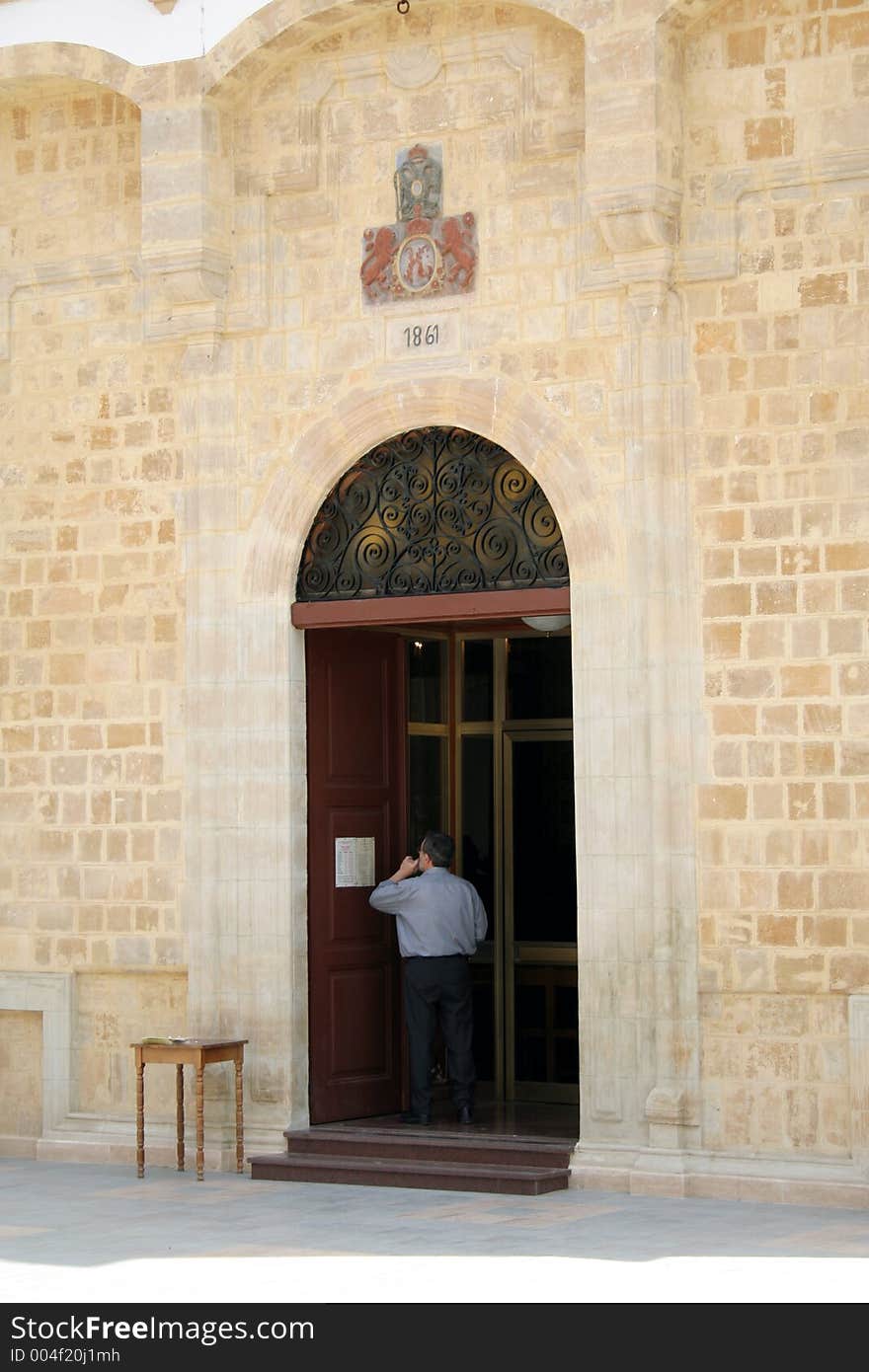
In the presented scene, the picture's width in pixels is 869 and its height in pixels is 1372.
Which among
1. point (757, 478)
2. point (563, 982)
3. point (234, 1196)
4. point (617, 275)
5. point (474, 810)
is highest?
point (617, 275)

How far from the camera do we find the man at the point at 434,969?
433 inches

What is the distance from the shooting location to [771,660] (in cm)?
976

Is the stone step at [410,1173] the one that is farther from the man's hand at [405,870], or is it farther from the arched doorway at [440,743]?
the man's hand at [405,870]

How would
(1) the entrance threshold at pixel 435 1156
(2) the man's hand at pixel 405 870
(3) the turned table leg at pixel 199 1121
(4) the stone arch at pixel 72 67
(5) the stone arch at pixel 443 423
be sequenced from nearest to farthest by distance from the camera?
1. (1) the entrance threshold at pixel 435 1156
2. (5) the stone arch at pixel 443 423
3. (3) the turned table leg at pixel 199 1121
4. (2) the man's hand at pixel 405 870
5. (4) the stone arch at pixel 72 67

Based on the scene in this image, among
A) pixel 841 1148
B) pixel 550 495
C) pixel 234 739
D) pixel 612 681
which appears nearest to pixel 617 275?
pixel 550 495

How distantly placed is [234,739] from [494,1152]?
2472mm

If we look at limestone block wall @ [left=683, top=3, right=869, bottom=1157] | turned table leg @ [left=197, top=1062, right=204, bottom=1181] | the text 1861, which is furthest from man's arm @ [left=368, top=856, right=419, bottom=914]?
the text 1861

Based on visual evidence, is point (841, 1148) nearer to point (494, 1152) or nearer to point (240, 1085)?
point (494, 1152)

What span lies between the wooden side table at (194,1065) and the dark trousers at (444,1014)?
0.90 m

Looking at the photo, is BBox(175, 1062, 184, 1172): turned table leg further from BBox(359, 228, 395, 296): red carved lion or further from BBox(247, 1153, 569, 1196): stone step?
BBox(359, 228, 395, 296): red carved lion

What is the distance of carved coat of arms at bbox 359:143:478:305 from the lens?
10656 millimetres

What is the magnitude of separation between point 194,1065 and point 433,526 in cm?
289

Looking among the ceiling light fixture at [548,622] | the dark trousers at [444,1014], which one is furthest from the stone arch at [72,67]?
the dark trousers at [444,1014]

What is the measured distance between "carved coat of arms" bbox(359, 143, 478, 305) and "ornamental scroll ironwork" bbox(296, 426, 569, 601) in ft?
2.36
